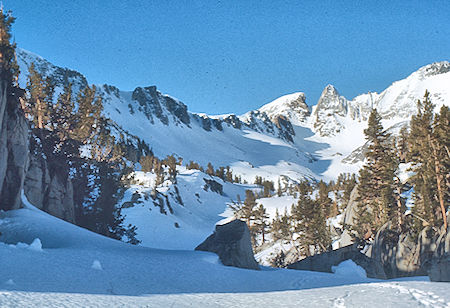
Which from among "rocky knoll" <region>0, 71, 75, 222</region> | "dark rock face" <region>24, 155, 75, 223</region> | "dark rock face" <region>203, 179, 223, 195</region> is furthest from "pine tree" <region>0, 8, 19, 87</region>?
"dark rock face" <region>203, 179, 223, 195</region>

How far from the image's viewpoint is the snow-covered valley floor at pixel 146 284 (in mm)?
6519

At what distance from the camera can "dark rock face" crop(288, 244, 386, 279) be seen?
2262 centimetres

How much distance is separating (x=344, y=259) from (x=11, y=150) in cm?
2277

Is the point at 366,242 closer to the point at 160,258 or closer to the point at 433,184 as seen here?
the point at 433,184

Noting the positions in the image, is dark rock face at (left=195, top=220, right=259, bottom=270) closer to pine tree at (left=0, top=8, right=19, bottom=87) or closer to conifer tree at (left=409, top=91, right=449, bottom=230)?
pine tree at (left=0, top=8, right=19, bottom=87)

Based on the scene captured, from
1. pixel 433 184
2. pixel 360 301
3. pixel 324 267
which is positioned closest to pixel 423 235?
pixel 433 184

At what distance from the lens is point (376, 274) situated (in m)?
22.2

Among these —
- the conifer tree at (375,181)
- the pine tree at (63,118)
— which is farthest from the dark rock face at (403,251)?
the pine tree at (63,118)

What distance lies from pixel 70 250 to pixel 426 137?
102 ft

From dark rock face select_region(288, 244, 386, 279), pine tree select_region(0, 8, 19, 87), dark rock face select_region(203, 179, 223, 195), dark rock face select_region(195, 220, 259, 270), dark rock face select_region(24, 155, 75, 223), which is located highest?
dark rock face select_region(203, 179, 223, 195)

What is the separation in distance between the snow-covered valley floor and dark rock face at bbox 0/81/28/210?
2.30m

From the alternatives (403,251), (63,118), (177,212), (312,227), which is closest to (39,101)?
(63,118)

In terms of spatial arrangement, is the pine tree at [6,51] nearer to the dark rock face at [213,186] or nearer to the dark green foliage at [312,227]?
the dark green foliage at [312,227]

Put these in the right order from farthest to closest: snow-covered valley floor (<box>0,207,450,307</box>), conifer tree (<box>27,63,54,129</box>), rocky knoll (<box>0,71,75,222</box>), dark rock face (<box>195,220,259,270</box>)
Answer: conifer tree (<box>27,63,54,129</box>) → rocky knoll (<box>0,71,75,222</box>) → dark rock face (<box>195,220,259,270</box>) → snow-covered valley floor (<box>0,207,450,307</box>)
